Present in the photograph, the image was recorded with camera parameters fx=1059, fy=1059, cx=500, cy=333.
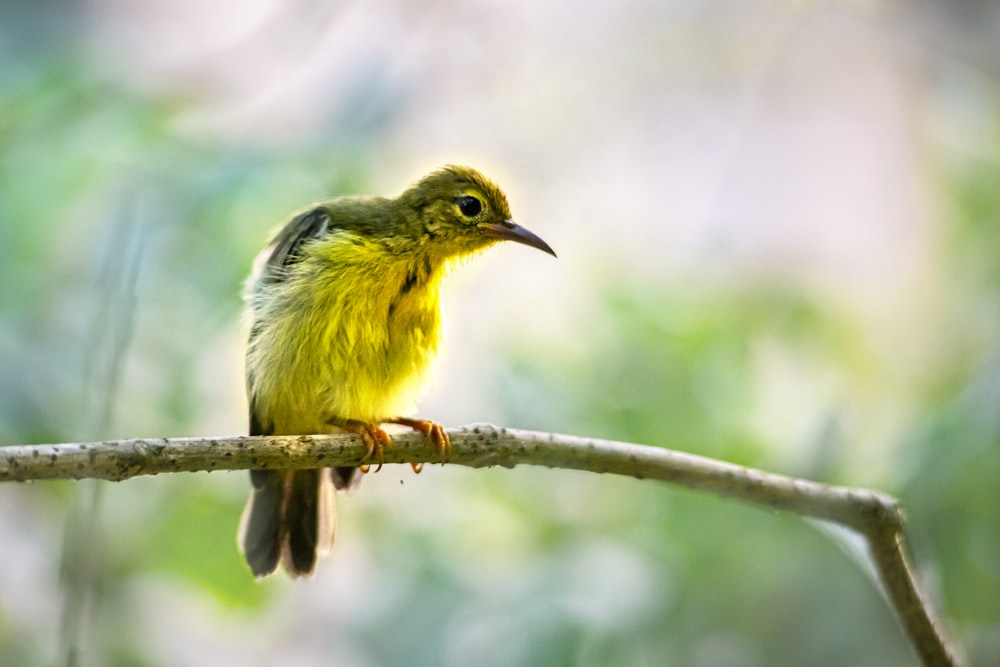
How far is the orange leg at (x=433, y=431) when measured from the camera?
8.99 feet

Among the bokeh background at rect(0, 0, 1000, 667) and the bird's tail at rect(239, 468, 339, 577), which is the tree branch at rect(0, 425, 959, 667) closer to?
the bokeh background at rect(0, 0, 1000, 667)

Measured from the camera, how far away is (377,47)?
14.9 feet

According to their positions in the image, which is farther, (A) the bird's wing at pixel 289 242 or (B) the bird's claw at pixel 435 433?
(A) the bird's wing at pixel 289 242

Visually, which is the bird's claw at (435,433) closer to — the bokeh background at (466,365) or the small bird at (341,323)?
the small bird at (341,323)

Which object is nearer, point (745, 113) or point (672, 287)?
point (672, 287)

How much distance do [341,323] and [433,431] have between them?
557 millimetres

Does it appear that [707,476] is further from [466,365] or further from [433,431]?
[466,365]

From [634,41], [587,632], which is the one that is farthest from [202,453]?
[634,41]

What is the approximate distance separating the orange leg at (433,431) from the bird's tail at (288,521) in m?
0.31

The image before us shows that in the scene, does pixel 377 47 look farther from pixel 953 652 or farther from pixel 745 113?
pixel 953 652

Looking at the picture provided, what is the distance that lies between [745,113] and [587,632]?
3.54 metres

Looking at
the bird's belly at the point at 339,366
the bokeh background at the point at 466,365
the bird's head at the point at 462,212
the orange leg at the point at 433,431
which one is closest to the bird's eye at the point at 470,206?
the bird's head at the point at 462,212

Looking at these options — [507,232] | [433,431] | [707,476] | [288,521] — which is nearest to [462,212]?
[507,232]

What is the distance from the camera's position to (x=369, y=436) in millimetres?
2955
